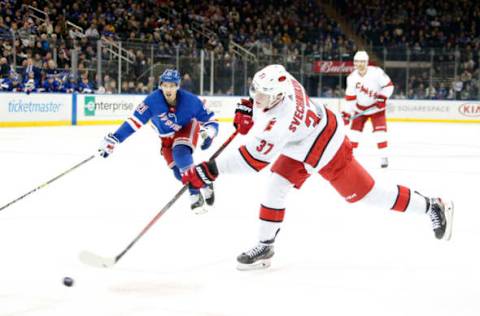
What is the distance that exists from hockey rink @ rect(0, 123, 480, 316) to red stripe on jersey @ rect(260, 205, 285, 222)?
0.25 metres

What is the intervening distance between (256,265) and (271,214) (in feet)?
0.85

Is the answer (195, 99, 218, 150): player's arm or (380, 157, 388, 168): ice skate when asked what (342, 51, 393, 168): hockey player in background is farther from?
(195, 99, 218, 150): player's arm

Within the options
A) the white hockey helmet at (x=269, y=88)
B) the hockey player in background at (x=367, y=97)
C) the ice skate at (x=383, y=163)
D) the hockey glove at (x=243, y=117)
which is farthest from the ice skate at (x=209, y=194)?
the hockey player in background at (x=367, y=97)

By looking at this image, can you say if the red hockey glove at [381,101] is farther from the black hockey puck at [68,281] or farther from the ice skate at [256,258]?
Answer: the black hockey puck at [68,281]

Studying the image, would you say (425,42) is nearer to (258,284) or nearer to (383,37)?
(383,37)

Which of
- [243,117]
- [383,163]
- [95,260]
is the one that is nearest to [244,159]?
[243,117]

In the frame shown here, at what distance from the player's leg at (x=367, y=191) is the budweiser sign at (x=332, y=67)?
14.5m

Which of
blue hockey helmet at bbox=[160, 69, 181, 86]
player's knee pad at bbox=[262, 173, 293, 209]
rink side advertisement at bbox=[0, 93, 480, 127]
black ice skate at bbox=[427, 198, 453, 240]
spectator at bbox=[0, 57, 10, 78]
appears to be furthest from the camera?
rink side advertisement at bbox=[0, 93, 480, 127]

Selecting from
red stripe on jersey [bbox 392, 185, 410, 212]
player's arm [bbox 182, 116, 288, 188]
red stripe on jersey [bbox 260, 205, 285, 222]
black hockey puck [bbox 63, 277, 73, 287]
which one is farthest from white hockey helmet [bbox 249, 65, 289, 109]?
black hockey puck [bbox 63, 277, 73, 287]

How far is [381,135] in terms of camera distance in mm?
8055

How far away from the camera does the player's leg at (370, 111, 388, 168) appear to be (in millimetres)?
7816

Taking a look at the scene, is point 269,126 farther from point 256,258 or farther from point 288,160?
point 256,258

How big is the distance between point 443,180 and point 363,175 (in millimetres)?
3569

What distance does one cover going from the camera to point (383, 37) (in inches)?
903
